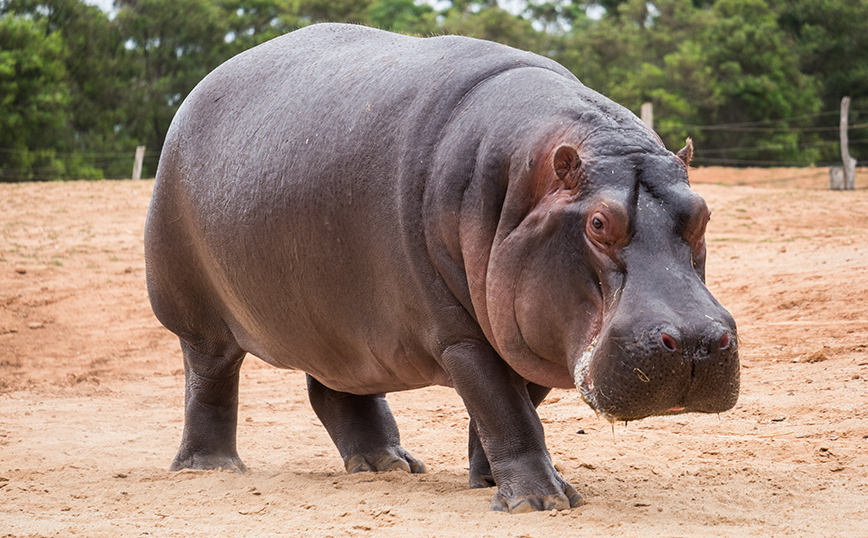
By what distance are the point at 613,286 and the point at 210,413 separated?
2.63 metres

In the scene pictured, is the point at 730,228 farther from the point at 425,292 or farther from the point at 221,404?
the point at 425,292

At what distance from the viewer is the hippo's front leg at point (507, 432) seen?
10.4ft

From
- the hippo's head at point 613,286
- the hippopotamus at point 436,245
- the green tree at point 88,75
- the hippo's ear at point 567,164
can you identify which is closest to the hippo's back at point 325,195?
the hippopotamus at point 436,245

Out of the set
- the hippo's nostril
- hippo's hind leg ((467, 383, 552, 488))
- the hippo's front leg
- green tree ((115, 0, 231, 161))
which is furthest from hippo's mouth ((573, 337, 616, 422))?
green tree ((115, 0, 231, 161))

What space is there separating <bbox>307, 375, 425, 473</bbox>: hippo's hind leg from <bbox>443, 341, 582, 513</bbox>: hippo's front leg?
1.12 m

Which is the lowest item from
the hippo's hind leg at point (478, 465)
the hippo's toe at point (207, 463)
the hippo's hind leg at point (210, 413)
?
the hippo's toe at point (207, 463)

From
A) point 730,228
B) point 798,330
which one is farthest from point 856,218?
point 798,330

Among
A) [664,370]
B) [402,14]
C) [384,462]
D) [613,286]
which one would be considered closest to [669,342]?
[664,370]

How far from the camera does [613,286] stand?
2.81 metres

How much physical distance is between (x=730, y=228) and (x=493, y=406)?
7946mm

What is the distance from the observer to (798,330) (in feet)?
20.3

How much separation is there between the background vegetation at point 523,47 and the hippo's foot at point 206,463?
69.3 feet

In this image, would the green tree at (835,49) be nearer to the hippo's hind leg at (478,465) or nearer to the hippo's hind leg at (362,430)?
the hippo's hind leg at (362,430)

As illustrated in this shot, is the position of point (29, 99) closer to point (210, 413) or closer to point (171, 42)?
point (171, 42)
